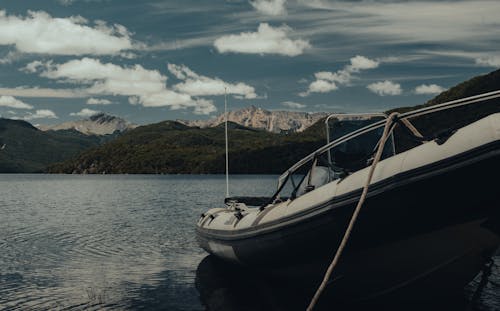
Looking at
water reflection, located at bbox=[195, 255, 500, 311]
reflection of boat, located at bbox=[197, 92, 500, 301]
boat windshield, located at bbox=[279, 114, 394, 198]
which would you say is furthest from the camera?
boat windshield, located at bbox=[279, 114, 394, 198]

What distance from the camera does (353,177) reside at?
336 inches

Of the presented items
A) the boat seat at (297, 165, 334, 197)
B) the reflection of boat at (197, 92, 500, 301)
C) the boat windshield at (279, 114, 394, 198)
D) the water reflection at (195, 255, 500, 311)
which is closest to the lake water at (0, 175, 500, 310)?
the water reflection at (195, 255, 500, 311)

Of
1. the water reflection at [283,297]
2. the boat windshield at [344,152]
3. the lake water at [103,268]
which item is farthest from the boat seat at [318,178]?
the lake water at [103,268]

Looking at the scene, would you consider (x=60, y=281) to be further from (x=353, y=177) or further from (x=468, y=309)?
(x=468, y=309)

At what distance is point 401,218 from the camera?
8.06m

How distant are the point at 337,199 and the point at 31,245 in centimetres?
1978

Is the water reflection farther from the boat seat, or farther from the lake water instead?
the boat seat

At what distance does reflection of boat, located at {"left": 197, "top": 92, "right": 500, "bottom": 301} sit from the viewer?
7.39 meters

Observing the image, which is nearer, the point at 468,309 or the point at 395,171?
the point at 395,171

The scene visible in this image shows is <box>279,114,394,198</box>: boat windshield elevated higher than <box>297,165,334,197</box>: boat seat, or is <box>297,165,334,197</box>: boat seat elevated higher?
<box>279,114,394,198</box>: boat windshield

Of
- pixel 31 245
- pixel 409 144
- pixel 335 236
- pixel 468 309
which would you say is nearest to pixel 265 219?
pixel 335 236

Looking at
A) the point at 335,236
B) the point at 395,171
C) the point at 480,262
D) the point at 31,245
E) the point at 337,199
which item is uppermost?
the point at 395,171

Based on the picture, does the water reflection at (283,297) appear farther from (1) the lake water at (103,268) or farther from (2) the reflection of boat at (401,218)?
(2) the reflection of boat at (401,218)

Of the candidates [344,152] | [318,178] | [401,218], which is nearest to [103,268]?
[318,178]
